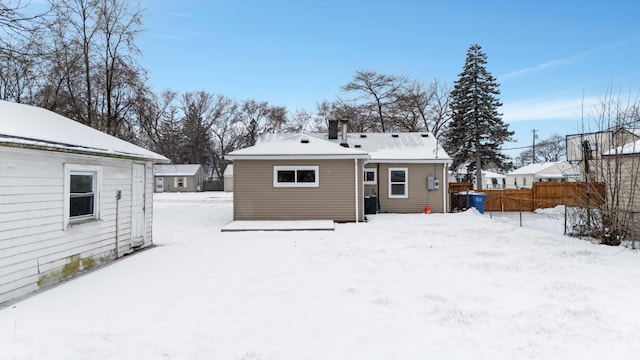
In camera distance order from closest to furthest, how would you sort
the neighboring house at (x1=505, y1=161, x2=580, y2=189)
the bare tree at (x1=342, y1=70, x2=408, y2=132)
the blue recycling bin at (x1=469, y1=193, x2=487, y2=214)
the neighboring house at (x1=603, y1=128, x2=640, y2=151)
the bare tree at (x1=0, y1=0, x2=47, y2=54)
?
the bare tree at (x1=0, y1=0, x2=47, y2=54) → the neighboring house at (x1=603, y1=128, x2=640, y2=151) → the blue recycling bin at (x1=469, y1=193, x2=487, y2=214) → the bare tree at (x1=342, y1=70, x2=408, y2=132) → the neighboring house at (x1=505, y1=161, x2=580, y2=189)

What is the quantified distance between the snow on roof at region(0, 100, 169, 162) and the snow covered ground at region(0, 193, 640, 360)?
2.10 m

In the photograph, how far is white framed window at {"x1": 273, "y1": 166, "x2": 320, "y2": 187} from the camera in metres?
12.8

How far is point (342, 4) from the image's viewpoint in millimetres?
14859

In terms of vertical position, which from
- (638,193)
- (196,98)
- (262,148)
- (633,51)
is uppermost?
(196,98)

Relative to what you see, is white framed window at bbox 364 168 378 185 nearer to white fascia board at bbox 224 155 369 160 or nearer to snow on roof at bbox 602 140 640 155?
white fascia board at bbox 224 155 369 160

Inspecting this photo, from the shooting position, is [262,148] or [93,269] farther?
[262,148]

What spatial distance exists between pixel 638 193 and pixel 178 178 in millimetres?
42647

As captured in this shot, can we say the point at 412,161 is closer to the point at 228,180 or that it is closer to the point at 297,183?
the point at 297,183

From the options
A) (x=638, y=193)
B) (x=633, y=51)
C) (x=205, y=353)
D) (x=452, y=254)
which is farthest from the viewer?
(x=633, y=51)

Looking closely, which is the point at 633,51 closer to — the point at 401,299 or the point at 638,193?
the point at 638,193

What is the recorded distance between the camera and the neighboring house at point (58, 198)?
184 inches

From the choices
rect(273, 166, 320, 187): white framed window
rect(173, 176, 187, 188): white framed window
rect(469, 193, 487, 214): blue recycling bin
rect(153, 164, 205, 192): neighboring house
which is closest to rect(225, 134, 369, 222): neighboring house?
rect(273, 166, 320, 187): white framed window

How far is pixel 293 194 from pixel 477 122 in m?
20.9

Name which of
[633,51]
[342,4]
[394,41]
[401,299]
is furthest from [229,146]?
[401,299]
